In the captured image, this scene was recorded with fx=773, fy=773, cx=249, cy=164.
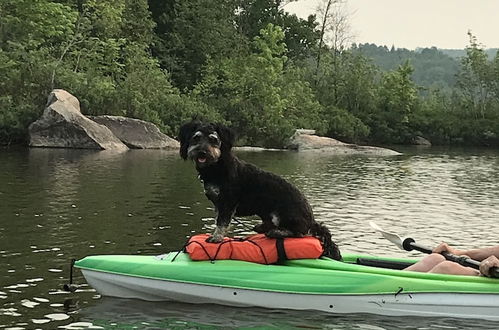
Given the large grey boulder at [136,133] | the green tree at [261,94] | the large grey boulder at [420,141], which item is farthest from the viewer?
the large grey boulder at [420,141]

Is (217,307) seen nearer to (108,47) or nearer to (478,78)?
(108,47)

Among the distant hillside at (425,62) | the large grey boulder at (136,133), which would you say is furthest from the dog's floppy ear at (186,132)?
the distant hillside at (425,62)

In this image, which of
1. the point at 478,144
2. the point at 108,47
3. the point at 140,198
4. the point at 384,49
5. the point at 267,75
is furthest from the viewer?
the point at 384,49

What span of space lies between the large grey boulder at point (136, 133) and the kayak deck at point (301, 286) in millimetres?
23907

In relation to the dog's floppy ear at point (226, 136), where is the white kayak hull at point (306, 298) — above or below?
below

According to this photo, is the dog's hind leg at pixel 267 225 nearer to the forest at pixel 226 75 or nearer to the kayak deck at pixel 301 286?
the kayak deck at pixel 301 286

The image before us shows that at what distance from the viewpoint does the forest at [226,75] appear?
3312 centimetres

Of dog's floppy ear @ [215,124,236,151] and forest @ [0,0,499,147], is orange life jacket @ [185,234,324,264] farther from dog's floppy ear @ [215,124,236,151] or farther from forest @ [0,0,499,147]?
forest @ [0,0,499,147]

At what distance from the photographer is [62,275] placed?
865 centimetres

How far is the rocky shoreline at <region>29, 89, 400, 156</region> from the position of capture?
29250mm

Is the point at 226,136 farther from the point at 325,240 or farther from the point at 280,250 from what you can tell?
the point at 325,240

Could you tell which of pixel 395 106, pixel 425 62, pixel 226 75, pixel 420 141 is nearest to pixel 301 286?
pixel 226 75

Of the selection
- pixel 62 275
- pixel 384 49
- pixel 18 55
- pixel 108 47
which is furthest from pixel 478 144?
pixel 384 49

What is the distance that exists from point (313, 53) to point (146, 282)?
148 ft
